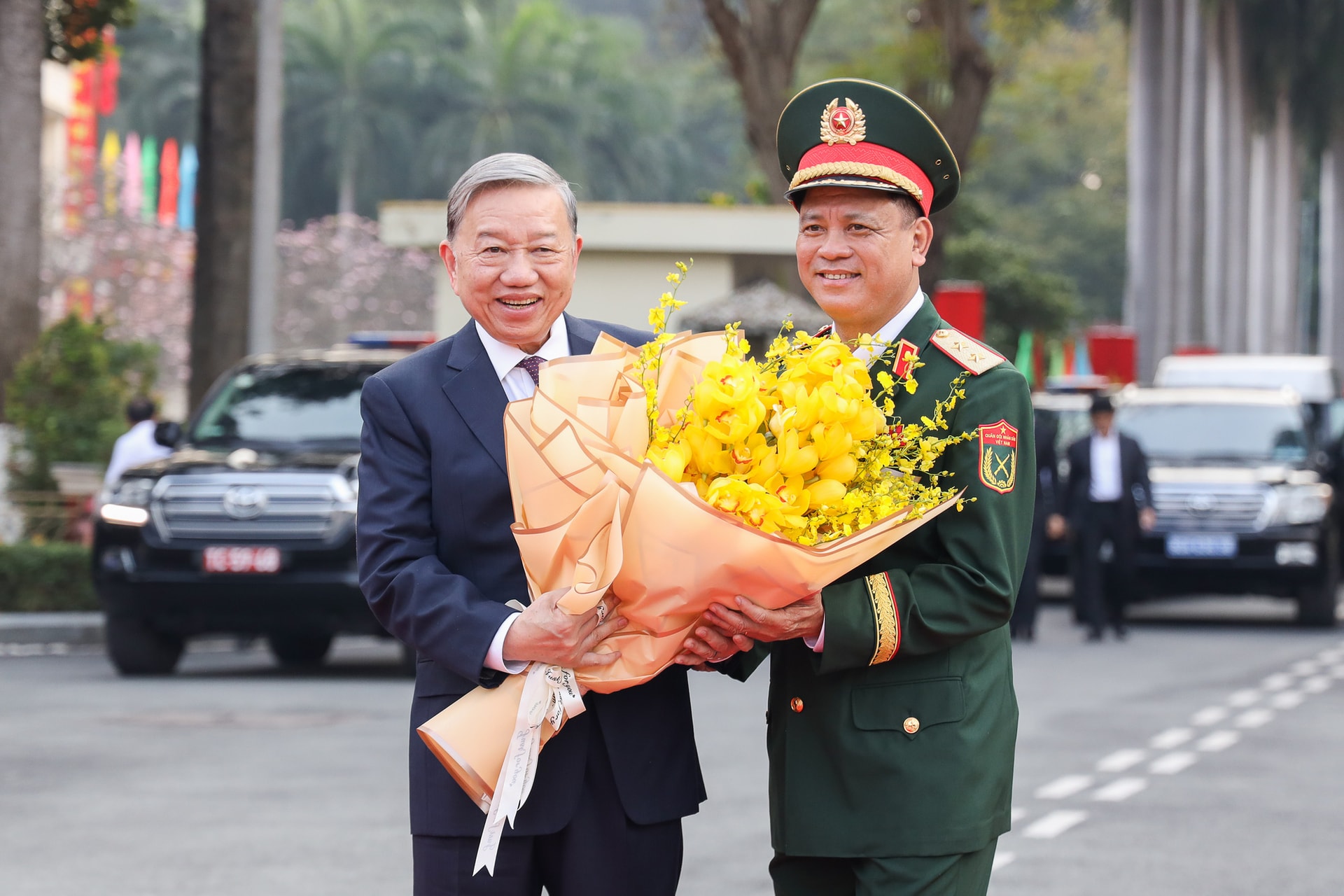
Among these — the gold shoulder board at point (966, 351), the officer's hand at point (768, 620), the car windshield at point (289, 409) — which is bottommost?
the officer's hand at point (768, 620)

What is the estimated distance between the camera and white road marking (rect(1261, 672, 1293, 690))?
1330 centimetres

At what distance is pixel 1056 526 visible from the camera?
56.7ft

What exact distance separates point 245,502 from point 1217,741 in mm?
5488

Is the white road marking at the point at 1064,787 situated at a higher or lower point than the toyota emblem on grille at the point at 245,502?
lower

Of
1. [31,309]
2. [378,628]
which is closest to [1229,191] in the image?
[31,309]

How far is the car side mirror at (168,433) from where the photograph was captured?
12648 millimetres

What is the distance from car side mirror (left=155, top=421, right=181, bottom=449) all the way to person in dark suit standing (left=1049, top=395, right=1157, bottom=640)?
7301mm

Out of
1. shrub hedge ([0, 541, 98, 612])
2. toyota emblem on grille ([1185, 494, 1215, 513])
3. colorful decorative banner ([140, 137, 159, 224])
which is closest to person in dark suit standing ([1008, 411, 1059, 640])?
toyota emblem on grille ([1185, 494, 1215, 513])

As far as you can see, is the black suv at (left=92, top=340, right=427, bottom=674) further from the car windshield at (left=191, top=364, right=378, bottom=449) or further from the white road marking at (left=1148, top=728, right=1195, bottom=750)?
the white road marking at (left=1148, top=728, right=1195, bottom=750)

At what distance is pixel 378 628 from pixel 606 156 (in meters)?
66.2

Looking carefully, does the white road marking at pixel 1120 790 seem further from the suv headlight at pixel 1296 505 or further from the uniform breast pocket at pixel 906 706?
the suv headlight at pixel 1296 505

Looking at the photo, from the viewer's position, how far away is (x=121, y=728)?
10578 mm

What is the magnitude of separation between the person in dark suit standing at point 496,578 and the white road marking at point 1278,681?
1018 cm

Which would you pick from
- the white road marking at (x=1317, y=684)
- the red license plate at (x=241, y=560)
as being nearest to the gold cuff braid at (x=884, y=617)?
the red license plate at (x=241, y=560)
